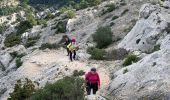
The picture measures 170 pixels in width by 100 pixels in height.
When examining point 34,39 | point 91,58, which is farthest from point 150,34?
point 34,39

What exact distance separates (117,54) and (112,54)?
Answer: 64cm

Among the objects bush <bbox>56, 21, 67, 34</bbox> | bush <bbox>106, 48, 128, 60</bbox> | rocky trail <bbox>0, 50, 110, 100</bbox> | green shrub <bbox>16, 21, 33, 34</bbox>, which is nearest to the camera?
rocky trail <bbox>0, 50, 110, 100</bbox>

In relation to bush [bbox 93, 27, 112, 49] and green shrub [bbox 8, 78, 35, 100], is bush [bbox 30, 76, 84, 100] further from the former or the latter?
bush [bbox 93, 27, 112, 49]

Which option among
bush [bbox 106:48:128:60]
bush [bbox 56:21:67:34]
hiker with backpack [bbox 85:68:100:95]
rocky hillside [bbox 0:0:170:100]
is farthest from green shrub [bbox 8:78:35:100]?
bush [bbox 56:21:67:34]

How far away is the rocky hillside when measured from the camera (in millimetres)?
24289

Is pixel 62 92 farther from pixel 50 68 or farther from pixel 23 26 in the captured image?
pixel 23 26

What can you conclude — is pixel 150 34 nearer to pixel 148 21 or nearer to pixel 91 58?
pixel 148 21

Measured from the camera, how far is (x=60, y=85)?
73.2 ft

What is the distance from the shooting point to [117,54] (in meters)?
37.0

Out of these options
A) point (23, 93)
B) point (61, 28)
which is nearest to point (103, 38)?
point (23, 93)

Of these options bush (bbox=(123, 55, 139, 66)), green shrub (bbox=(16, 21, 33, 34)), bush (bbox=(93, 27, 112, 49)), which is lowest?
green shrub (bbox=(16, 21, 33, 34))

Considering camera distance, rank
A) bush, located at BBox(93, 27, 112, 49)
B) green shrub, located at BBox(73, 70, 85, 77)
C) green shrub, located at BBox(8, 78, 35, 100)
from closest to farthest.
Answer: green shrub, located at BBox(8, 78, 35, 100), green shrub, located at BBox(73, 70, 85, 77), bush, located at BBox(93, 27, 112, 49)

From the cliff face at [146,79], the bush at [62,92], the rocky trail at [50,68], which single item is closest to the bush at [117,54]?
the rocky trail at [50,68]

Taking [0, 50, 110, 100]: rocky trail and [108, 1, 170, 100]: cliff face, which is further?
[0, 50, 110, 100]: rocky trail
